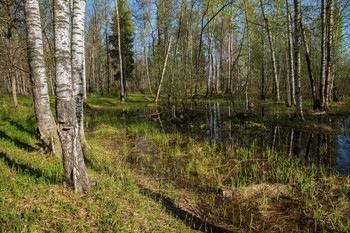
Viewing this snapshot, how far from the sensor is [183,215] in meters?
4.18

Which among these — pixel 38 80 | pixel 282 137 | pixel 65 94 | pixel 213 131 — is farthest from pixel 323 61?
pixel 65 94

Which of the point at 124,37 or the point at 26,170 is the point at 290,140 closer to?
the point at 26,170

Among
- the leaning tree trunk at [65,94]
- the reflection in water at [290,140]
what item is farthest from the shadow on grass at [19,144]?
the reflection in water at [290,140]

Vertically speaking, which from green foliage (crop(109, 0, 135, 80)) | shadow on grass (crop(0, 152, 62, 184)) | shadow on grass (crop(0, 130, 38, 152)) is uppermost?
green foliage (crop(109, 0, 135, 80))

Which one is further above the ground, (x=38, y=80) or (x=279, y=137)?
(x=38, y=80)

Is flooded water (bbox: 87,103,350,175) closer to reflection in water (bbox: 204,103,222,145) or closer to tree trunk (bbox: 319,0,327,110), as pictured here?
reflection in water (bbox: 204,103,222,145)

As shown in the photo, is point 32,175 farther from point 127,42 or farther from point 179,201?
point 127,42

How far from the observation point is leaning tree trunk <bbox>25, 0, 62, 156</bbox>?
5785 millimetres

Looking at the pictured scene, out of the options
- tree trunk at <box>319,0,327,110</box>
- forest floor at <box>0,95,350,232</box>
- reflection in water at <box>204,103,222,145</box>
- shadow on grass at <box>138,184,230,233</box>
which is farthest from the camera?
tree trunk at <box>319,0,327,110</box>

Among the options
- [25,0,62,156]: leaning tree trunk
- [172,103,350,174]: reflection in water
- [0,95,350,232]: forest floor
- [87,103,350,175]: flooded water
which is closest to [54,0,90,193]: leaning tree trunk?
[0,95,350,232]: forest floor

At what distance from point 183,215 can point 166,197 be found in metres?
0.64

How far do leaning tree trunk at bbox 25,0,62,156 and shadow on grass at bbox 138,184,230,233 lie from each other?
265cm

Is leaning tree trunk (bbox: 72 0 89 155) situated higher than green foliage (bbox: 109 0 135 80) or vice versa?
green foliage (bbox: 109 0 135 80)

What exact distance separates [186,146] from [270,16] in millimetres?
20143
